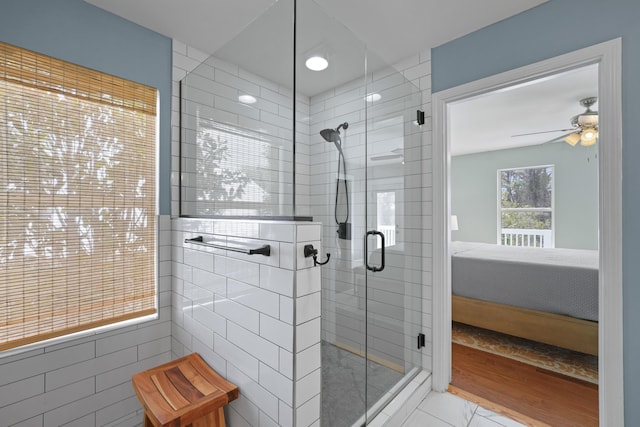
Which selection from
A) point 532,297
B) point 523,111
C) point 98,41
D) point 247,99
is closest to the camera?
point 247,99

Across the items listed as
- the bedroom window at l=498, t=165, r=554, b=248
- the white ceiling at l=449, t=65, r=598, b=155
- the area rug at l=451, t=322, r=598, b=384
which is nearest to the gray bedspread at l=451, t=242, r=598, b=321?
the area rug at l=451, t=322, r=598, b=384

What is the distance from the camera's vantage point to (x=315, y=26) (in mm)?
1353

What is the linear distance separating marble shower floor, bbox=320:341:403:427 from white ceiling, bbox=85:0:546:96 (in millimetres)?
1321

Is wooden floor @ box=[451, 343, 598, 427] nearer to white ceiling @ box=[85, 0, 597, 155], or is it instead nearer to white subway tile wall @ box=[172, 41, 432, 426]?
white subway tile wall @ box=[172, 41, 432, 426]

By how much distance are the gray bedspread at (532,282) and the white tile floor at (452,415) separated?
127 cm

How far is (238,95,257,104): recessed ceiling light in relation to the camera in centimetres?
142

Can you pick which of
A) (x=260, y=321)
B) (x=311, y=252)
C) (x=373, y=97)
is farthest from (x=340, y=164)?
(x=260, y=321)

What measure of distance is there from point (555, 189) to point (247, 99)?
584cm

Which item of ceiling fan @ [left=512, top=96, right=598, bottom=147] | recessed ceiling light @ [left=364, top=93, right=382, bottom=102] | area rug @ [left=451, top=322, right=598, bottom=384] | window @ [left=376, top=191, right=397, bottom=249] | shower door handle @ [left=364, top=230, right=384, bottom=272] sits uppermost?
ceiling fan @ [left=512, top=96, right=598, bottom=147]

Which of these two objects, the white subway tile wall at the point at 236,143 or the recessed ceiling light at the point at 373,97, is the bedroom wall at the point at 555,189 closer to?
the recessed ceiling light at the point at 373,97

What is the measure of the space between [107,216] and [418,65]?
2.30 meters

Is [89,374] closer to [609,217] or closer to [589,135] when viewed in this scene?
[609,217]

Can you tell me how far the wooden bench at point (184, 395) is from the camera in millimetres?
1209

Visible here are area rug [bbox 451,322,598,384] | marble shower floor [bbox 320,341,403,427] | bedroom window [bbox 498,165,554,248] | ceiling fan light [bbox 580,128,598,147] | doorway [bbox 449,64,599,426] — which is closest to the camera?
marble shower floor [bbox 320,341,403,427]
